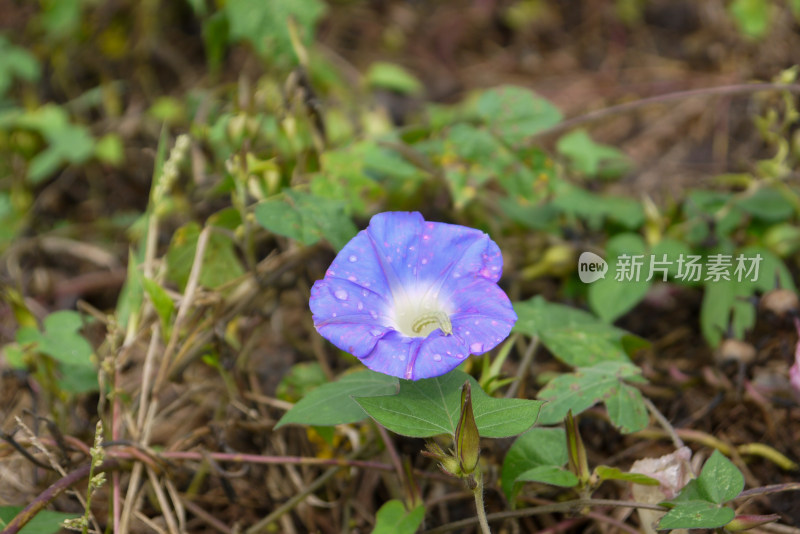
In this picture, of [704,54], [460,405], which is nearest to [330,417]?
[460,405]

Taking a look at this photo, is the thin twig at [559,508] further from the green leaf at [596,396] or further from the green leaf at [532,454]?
the green leaf at [596,396]

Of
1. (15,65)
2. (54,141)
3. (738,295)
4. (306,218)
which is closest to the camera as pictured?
(306,218)

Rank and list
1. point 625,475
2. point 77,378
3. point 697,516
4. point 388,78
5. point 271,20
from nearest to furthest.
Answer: point 697,516
point 625,475
point 77,378
point 271,20
point 388,78

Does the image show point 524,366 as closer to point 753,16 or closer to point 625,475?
point 625,475

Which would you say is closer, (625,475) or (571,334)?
(625,475)

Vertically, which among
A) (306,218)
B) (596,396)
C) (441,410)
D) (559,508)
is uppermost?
(306,218)

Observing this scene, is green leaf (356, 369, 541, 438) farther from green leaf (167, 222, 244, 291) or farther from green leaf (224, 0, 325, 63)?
green leaf (224, 0, 325, 63)

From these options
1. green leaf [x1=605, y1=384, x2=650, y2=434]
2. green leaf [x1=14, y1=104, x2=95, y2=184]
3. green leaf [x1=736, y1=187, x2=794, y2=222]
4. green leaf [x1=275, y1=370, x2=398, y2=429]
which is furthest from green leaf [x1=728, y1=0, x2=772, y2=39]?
green leaf [x1=14, y1=104, x2=95, y2=184]

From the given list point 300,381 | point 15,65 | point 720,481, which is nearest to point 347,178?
point 300,381

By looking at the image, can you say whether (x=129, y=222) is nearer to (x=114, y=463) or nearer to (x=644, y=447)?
(x=114, y=463)
